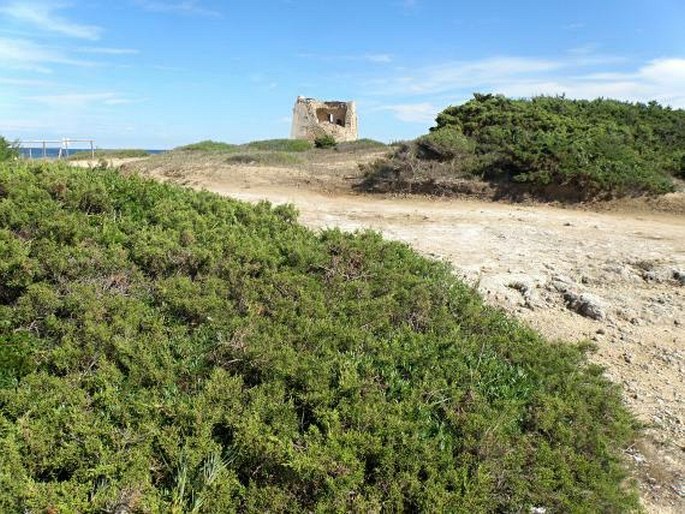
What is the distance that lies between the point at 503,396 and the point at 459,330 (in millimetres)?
760

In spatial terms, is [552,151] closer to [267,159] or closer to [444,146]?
[444,146]

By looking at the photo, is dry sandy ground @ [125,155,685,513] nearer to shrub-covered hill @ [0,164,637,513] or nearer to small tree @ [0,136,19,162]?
shrub-covered hill @ [0,164,637,513]

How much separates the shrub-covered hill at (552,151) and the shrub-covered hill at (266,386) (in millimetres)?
9171

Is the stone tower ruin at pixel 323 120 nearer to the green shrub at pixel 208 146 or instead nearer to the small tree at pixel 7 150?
the green shrub at pixel 208 146

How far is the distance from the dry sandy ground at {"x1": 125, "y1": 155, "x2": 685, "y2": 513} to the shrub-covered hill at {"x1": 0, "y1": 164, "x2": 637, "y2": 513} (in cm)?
69

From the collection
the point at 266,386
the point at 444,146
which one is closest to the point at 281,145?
the point at 444,146

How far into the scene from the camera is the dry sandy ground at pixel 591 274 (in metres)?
4.51

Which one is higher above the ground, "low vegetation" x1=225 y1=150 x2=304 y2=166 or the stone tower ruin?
the stone tower ruin

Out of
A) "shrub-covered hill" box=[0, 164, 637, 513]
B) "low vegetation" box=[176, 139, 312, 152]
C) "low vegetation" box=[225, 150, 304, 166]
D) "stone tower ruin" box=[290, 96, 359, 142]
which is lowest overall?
"shrub-covered hill" box=[0, 164, 637, 513]

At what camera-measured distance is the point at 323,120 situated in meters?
39.6

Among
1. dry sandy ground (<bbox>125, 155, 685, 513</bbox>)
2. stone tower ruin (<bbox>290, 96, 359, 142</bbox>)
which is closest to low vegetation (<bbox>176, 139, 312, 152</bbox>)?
stone tower ruin (<bbox>290, 96, 359, 142</bbox>)

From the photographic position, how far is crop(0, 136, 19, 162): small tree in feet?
28.2

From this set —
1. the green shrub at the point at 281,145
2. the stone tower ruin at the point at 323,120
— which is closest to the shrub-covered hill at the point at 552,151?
the green shrub at the point at 281,145

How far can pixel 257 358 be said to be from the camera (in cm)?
356
